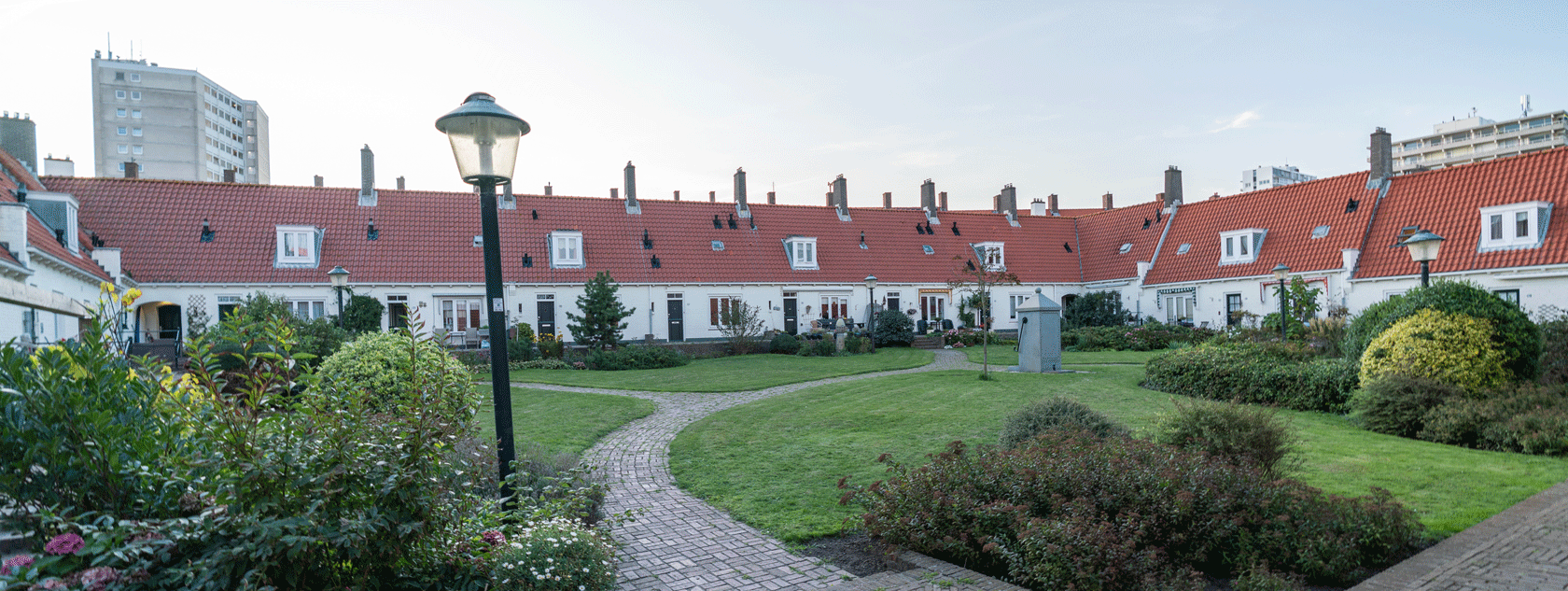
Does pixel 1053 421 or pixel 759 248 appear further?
pixel 759 248

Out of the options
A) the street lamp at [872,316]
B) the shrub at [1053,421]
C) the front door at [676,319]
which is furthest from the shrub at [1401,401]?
the front door at [676,319]

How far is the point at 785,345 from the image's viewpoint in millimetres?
31266

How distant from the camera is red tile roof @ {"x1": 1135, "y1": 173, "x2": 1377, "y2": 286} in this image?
30094mm

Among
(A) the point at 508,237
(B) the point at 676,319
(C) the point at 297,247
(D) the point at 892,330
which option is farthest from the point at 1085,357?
(C) the point at 297,247

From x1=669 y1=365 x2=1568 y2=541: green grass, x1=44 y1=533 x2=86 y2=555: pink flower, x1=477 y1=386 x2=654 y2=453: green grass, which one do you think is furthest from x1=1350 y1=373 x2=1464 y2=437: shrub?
x1=44 y1=533 x2=86 y2=555: pink flower

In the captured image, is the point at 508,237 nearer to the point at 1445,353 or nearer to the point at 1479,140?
the point at 1445,353

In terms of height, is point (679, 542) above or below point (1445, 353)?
below

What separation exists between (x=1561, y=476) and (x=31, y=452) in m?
13.5

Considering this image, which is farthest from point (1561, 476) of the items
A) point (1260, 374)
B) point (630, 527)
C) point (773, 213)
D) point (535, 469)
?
point (773, 213)

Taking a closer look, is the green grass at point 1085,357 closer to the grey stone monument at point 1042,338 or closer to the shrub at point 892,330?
the grey stone monument at point 1042,338

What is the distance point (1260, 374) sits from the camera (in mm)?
15094

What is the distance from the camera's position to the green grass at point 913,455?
7773mm

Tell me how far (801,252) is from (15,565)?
3346 cm

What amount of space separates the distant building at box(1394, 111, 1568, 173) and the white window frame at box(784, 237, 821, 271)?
3490 inches
